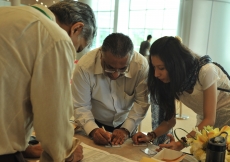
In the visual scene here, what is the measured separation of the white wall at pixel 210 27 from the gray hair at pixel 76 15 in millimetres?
5092

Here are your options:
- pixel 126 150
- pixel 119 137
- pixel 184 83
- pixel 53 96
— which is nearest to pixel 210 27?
pixel 184 83

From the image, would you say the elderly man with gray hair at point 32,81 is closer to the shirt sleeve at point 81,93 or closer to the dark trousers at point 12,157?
the dark trousers at point 12,157

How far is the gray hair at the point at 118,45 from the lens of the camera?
4.70ft

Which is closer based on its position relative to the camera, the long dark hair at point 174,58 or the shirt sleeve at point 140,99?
the long dark hair at point 174,58

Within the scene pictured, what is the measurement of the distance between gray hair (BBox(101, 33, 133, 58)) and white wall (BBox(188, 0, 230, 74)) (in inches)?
181

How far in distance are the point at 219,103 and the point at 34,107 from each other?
1.22 m

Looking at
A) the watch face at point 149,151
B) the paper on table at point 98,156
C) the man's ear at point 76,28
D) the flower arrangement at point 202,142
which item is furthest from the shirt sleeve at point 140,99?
the man's ear at point 76,28

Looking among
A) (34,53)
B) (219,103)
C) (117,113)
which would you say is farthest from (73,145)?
(219,103)

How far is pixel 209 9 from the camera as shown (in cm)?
570

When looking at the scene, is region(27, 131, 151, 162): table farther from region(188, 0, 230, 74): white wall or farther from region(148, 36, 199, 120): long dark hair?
region(188, 0, 230, 74): white wall

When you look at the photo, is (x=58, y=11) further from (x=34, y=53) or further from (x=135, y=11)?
(x=135, y=11)

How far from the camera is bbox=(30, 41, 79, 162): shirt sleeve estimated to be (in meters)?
0.67

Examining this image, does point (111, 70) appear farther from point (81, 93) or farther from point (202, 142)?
point (202, 142)

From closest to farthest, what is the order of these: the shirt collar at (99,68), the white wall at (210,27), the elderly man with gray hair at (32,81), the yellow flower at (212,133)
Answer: the elderly man with gray hair at (32,81) < the yellow flower at (212,133) < the shirt collar at (99,68) < the white wall at (210,27)
